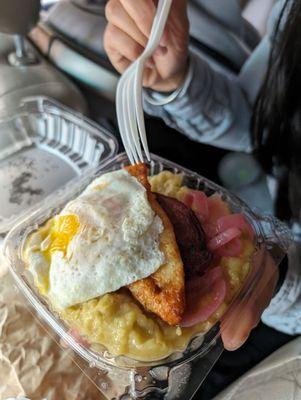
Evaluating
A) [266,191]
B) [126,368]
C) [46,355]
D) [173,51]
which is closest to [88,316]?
[126,368]

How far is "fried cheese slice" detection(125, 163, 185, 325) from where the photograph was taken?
0.61 meters

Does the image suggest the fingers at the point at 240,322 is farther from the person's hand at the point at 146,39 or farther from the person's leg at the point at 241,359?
the person's hand at the point at 146,39

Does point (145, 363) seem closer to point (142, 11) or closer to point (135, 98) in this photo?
point (135, 98)

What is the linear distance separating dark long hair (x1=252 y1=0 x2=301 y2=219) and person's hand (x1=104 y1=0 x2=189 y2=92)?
0.20 meters

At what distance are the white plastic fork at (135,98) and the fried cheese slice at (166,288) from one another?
0.19 metres

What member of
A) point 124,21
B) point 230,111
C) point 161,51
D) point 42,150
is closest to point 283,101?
point 230,111

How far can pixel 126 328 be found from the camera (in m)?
0.61

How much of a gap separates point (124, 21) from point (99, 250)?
0.39 meters

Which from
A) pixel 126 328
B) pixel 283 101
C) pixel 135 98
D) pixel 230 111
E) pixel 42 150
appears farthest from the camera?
pixel 42 150

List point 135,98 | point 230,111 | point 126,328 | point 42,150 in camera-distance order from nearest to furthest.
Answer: point 126,328 < point 135,98 < point 230,111 < point 42,150

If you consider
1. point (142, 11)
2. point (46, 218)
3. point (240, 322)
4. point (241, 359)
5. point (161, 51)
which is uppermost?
point (142, 11)

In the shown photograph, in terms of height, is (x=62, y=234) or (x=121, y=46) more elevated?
(x=121, y=46)

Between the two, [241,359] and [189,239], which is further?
[241,359]

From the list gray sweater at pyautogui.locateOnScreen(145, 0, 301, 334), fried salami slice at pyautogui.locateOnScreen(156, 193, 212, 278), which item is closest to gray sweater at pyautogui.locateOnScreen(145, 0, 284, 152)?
gray sweater at pyautogui.locateOnScreen(145, 0, 301, 334)
